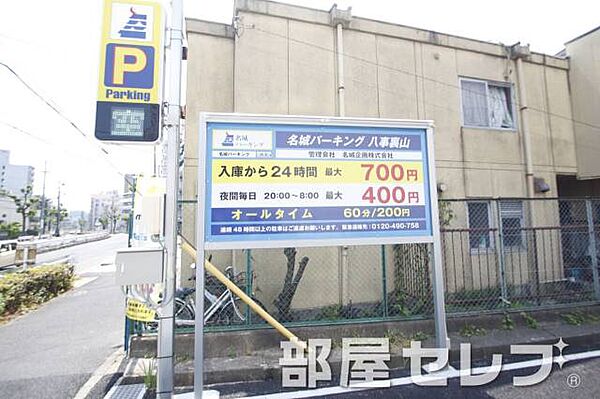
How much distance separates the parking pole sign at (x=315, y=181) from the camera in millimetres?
3154

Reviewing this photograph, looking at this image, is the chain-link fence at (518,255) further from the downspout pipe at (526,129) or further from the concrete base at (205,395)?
the concrete base at (205,395)

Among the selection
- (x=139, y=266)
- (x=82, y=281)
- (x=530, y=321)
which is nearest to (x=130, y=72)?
(x=139, y=266)

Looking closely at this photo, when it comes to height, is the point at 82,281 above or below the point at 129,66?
below

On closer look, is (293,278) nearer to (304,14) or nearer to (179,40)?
(179,40)

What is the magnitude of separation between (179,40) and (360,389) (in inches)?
155

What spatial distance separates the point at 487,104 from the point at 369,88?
3.21 meters

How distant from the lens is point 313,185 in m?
3.38

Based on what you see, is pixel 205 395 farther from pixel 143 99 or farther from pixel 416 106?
pixel 416 106

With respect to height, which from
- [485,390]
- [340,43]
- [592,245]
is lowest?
[485,390]

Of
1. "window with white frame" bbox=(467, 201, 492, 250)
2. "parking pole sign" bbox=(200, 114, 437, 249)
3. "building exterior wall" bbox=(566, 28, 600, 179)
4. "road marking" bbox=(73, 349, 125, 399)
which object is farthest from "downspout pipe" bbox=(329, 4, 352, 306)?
"building exterior wall" bbox=(566, 28, 600, 179)

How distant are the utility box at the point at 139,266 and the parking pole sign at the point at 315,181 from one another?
560 millimetres

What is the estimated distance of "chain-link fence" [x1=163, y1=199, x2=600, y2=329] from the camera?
4863mm

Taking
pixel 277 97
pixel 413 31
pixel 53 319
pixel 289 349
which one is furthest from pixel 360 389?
pixel 413 31

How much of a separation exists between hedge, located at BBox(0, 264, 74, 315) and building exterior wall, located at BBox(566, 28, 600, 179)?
13089 mm
